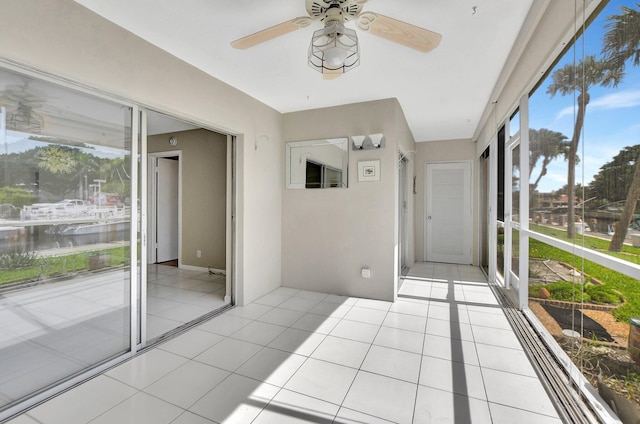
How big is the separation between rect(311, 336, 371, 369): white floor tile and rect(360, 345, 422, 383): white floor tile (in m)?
0.06

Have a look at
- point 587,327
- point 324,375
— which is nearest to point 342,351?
point 324,375

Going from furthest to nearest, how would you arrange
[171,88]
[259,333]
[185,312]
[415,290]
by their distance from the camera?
[415,290] → [185,312] → [259,333] → [171,88]

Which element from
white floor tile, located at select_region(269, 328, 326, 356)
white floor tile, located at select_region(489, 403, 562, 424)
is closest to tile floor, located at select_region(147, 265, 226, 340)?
white floor tile, located at select_region(269, 328, 326, 356)

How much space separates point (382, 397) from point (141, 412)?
1.46 m

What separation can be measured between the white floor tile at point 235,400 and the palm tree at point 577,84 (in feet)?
7.36

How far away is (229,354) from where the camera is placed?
92.7 inches

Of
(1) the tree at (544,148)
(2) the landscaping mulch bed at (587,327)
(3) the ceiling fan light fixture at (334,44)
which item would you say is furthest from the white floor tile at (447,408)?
(3) the ceiling fan light fixture at (334,44)

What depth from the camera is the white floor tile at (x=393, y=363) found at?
2.09m

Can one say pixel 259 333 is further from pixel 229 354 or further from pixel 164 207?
pixel 164 207

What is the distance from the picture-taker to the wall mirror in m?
3.83

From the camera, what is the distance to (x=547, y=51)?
1.92 meters

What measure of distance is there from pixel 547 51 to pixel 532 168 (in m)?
1.16

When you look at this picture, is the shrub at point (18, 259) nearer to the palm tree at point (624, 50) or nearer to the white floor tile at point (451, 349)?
the white floor tile at point (451, 349)

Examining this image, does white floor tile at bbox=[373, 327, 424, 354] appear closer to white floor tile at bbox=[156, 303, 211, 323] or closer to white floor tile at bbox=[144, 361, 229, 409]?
white floor tile at bbox=[144, 361, 229, 409]
